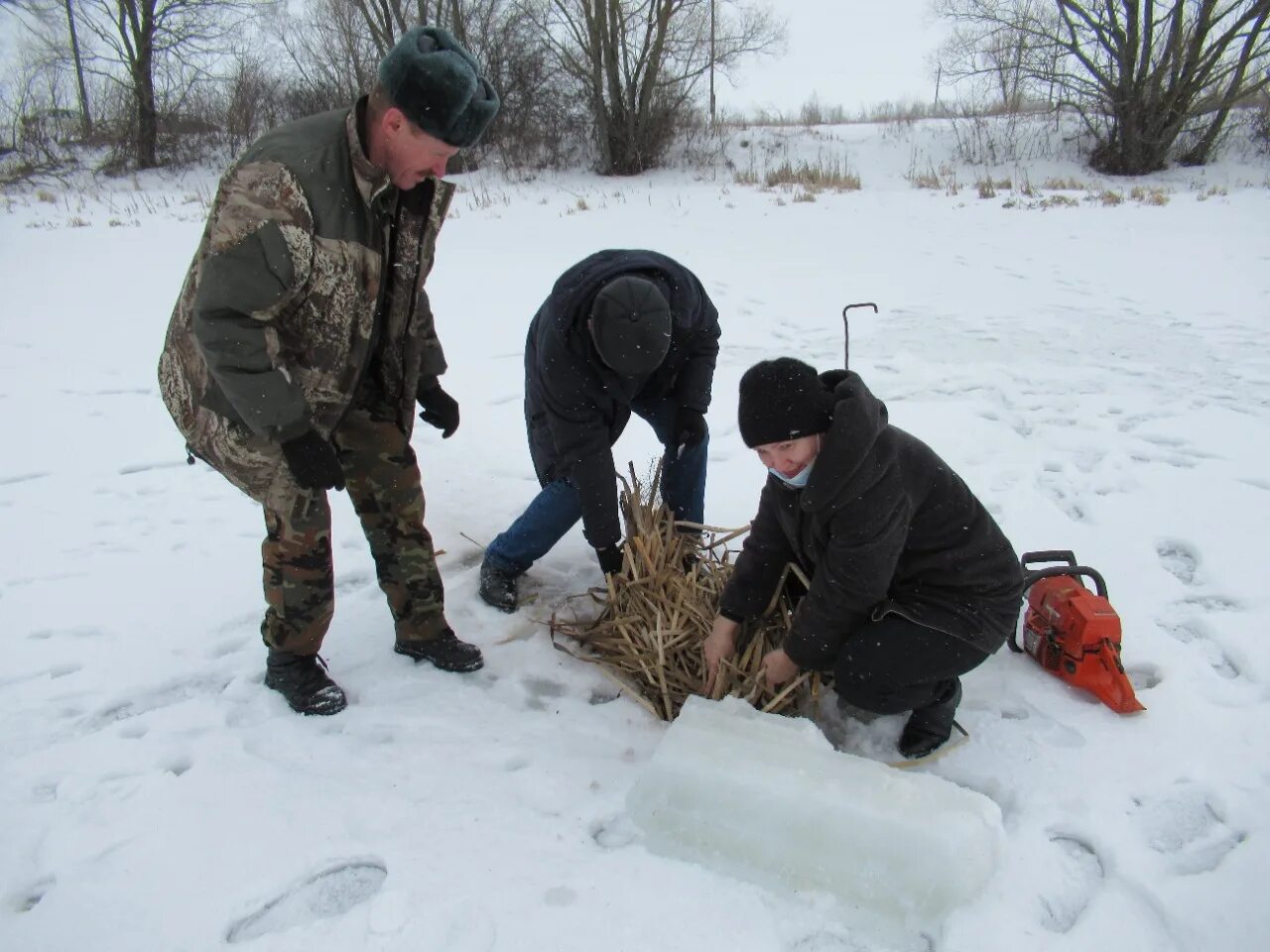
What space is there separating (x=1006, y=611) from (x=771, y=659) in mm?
632

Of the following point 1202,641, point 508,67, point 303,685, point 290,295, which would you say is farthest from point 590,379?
point 508,67

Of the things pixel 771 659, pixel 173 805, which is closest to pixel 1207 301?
pixel 771 659

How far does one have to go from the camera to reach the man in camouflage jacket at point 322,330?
1.75m

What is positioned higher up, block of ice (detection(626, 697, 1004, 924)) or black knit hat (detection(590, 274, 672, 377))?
black knit hat (detection(590, 274, 672, 377))

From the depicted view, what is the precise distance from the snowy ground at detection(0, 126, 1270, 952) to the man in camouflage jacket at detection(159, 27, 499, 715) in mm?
401

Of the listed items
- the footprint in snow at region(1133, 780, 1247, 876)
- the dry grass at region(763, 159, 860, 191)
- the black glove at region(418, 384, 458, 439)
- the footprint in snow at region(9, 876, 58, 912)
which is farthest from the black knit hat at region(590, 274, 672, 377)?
the dry grass at region(763, 159, 860, 191)

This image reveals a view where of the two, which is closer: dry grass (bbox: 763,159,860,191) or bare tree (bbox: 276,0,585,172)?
dry grass (bbox: 763,159,860,191)

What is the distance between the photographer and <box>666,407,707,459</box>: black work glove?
287 centimetres

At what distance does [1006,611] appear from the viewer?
2.12 metres

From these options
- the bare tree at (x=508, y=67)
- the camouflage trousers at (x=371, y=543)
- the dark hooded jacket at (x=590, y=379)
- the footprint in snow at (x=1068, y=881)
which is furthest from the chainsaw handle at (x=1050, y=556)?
the bare tree at (x=508, y=67)

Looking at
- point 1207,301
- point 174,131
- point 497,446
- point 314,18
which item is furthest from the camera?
point 314,18

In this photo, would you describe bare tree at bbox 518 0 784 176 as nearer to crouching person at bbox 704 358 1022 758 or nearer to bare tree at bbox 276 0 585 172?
bare tree at bbox 276 0 585 172

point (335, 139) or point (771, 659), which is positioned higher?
point (335, 139)

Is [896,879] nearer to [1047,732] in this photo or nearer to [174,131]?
[1047,732]
